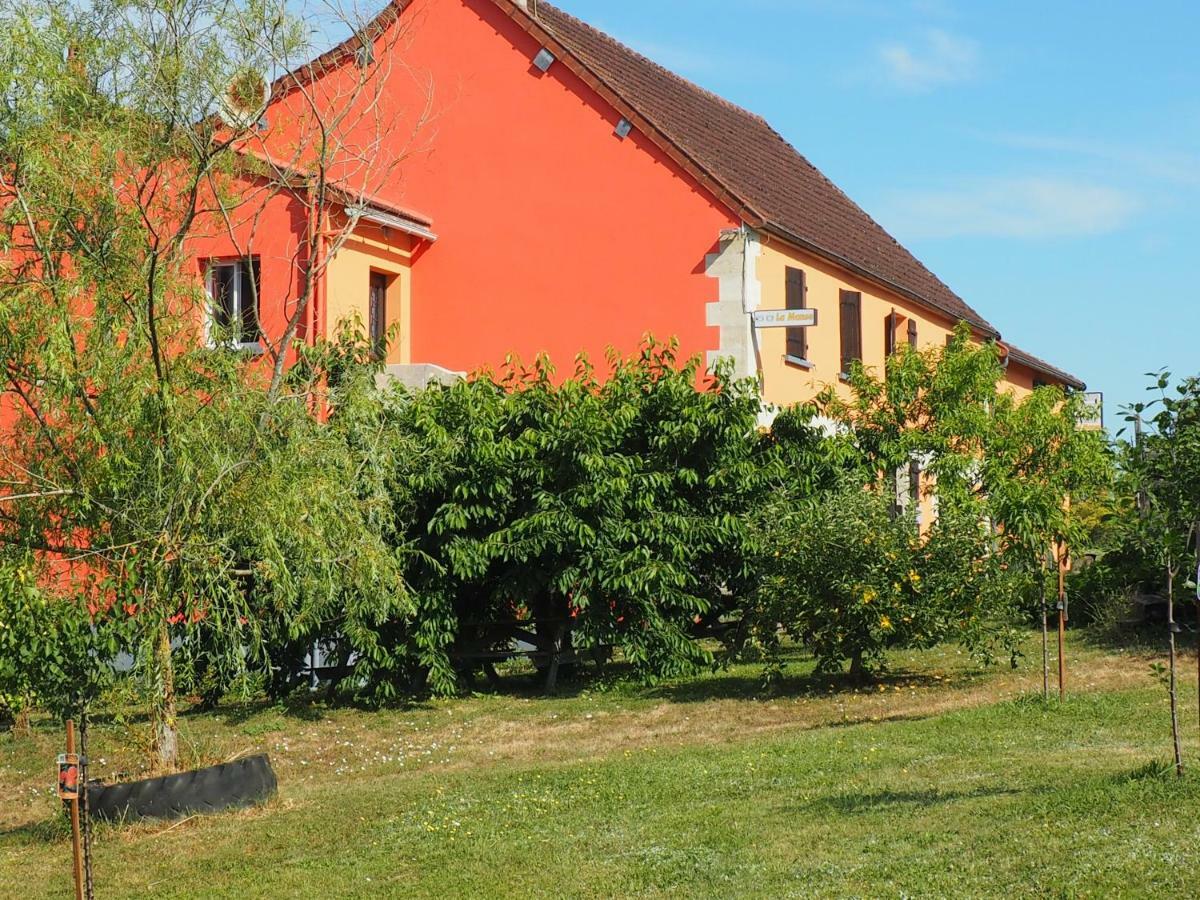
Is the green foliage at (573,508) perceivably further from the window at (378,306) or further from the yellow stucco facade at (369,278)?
the window at (378,306)

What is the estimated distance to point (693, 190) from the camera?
2081cm

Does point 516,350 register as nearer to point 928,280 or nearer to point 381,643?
point 381,643

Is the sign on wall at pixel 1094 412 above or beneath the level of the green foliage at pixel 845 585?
above

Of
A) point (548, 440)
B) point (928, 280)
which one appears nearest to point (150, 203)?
point (548, 440)

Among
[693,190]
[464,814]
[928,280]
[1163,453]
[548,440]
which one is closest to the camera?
[1163,453]

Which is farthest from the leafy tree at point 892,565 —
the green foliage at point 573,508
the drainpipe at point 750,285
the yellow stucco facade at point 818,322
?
the yellow stucco facade at point 818,322

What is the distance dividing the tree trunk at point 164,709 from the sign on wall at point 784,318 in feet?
36.0

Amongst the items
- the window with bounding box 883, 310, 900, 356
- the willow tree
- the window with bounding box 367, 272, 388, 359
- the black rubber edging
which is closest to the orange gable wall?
the window with bounding box 367, 272, 388, 359

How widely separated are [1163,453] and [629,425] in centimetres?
821

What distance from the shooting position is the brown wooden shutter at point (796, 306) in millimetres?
21734

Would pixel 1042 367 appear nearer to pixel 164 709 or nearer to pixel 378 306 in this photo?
pixel 378 306

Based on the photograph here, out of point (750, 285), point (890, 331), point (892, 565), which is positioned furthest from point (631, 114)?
point (892, 565)

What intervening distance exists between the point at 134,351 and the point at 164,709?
2.60 metres

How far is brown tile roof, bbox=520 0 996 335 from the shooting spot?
70.3 ft
